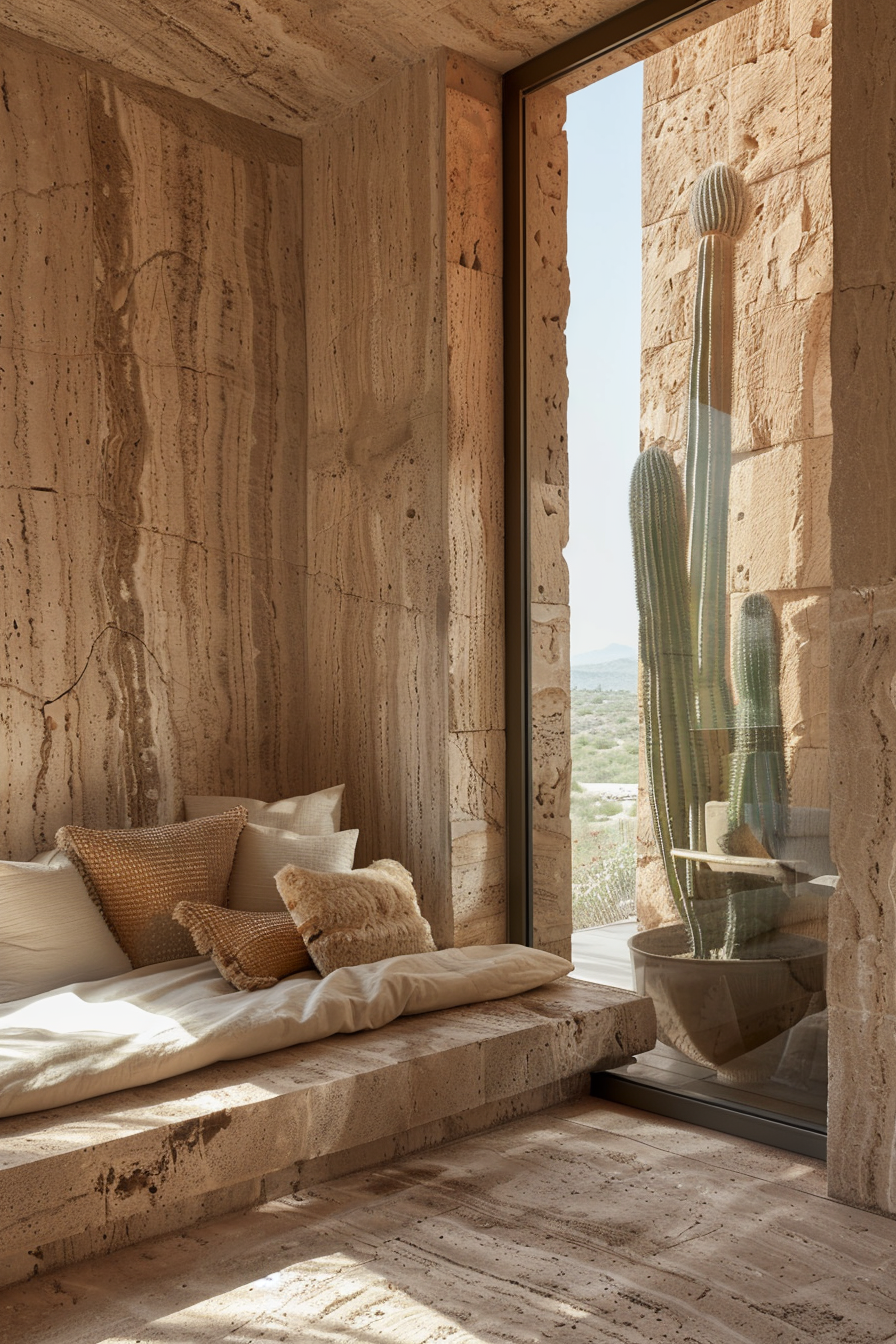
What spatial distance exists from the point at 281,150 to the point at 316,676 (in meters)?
1.74

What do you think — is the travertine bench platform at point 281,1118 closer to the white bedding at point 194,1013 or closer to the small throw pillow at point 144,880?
the white bedding at point 194,1013

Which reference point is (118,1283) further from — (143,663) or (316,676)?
(316,676)

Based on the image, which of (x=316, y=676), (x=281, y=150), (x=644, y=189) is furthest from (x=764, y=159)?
(x=316, y=676)

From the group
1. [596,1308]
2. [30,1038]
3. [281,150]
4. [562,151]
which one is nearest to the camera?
[596,1308]

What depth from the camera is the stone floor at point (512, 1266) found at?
1.79 meters

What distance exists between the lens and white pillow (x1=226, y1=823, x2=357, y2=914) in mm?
3043

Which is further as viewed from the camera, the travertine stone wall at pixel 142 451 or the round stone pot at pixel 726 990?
the travertine stone wall at pixel 142 451

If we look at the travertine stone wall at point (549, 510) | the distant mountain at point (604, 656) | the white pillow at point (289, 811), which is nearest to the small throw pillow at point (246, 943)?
the white pillow at point (289, 811)

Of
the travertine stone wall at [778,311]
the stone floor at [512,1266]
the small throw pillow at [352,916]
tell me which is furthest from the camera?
the small throw pillow at [352,916]

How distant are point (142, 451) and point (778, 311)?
6.11 feet

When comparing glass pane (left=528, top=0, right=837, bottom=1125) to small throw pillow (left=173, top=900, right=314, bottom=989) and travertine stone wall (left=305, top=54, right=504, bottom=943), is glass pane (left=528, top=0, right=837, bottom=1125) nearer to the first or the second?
travertine stone wall (left=305, top=54, right=504, bottom=943)

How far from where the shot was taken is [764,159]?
2613mm

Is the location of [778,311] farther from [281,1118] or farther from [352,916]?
[281,1118]

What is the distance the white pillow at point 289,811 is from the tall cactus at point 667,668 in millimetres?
979
